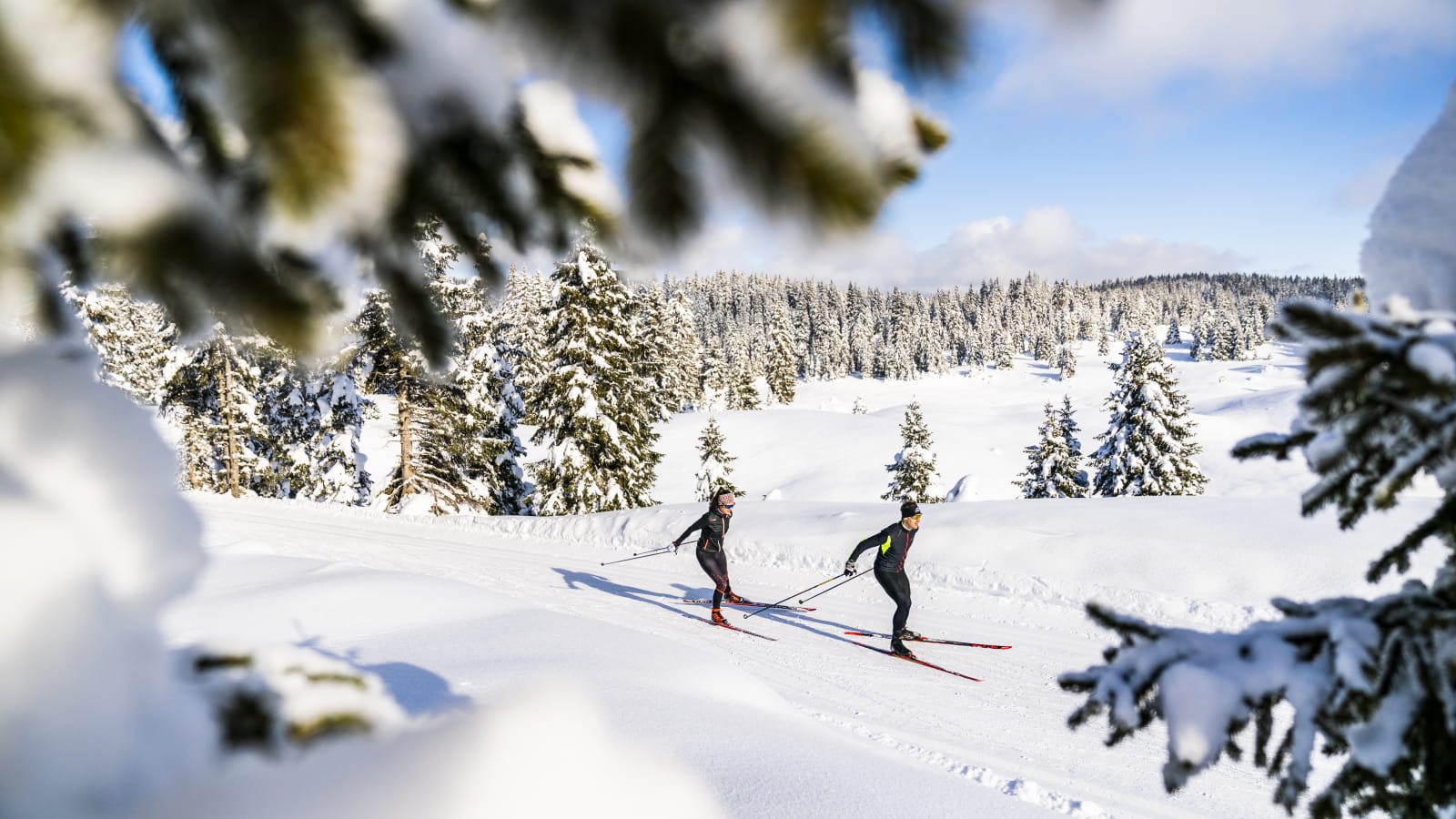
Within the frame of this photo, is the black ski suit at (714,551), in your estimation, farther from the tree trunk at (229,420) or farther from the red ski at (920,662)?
the tree trunk at (229,420)

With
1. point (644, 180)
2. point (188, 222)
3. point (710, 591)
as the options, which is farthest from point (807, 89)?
point (710, 591)

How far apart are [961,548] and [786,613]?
427 centimetres

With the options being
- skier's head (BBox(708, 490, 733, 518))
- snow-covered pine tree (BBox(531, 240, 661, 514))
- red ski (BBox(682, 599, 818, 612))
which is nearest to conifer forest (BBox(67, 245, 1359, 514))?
snow-covered pine tree (BBox(531, 240, 661, 514))

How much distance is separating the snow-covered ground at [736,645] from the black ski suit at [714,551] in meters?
0.71

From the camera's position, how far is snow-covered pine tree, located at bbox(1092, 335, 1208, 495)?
1019 inches

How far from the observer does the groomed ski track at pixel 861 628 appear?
5.87m

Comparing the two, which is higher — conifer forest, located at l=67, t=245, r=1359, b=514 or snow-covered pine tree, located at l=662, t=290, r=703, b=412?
snow-covered pine tree, located at l=662, t=290, r=703, b=412

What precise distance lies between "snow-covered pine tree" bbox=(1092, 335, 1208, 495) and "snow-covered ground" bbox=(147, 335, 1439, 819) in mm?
12438

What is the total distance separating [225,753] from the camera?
1.21m

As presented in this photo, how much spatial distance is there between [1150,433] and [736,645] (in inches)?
883

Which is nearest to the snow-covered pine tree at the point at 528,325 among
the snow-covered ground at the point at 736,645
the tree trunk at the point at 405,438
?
the snow-covered ground at the point at 736,645

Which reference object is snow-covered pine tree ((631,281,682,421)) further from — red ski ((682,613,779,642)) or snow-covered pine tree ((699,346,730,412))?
red ski ((682,613,779,642))

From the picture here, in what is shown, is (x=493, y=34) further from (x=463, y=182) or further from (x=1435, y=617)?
(x=1435, y=617)

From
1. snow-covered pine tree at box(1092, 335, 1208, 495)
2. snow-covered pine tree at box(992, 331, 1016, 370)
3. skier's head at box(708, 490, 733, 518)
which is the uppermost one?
snow-covered pine tree at box(992, 331, 1016, 370)
